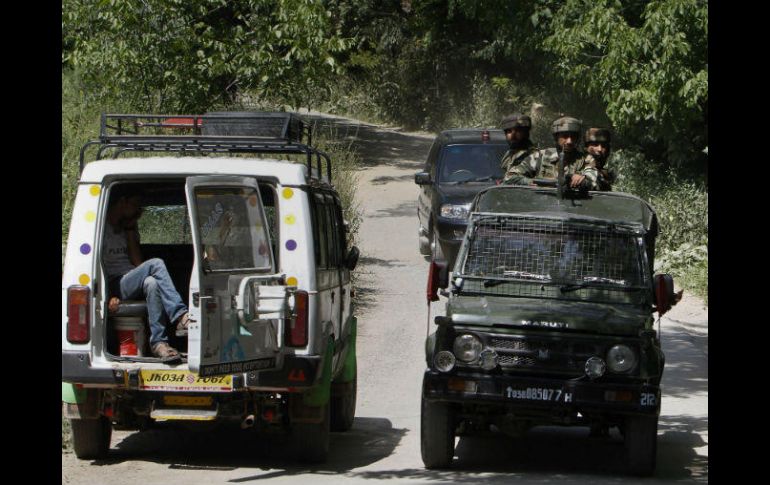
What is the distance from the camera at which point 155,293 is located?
8266 mm

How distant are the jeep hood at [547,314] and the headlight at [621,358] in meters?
0.15

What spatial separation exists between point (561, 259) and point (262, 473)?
2.73 metres

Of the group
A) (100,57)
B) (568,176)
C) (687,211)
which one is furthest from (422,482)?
(687,211)

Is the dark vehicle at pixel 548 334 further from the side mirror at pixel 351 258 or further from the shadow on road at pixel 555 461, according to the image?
the side mirror at pixel 351 258

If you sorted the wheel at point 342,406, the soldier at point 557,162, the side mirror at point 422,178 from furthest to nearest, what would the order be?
the side mirror at point 422,178
the soldier at point 557,162
the wheel at point 342,406

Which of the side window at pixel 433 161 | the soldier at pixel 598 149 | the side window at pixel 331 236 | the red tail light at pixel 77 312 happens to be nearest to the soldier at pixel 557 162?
the soldier at pixel 598 149

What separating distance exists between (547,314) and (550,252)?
0.91m

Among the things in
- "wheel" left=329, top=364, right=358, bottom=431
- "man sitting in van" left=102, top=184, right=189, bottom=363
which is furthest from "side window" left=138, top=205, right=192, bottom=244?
"wheel" left=329, top=364, right=358, bottom=431

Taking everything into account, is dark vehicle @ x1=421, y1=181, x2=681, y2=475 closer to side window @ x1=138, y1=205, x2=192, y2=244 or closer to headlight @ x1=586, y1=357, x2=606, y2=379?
headlight @ x1=586, y1=357, x2=606, y2=379

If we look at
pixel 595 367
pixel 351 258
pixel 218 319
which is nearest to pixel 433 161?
pixel 351 258

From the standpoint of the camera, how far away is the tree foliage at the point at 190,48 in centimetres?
1622

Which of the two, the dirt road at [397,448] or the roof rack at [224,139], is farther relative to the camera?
the roof rack at [224,139]

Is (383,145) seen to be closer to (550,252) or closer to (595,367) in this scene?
(550,252)
